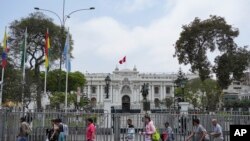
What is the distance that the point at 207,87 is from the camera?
58.2 m

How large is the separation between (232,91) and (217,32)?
7524 cm

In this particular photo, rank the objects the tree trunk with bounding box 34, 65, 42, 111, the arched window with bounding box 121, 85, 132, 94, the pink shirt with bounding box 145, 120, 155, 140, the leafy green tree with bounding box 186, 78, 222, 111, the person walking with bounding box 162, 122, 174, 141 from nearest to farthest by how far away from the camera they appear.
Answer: the pink shirt with bounding box 145, 120, 155, 140 → the person walking with bounding box 162, 122, 174, 141 → the tree trunk with bounding box 34, 65, 42, 111 → the leafy green tree with bounding box 186, 78, 222, 111 → the arched window with bounding box 121, 85, 132, 94

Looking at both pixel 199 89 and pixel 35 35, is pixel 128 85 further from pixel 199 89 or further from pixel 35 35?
pixel 35 35

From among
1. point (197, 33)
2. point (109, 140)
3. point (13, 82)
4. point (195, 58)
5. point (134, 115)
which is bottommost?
point (109, 140)

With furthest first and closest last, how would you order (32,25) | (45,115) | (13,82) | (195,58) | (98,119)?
(32,25), (195,58), (13,82), (98,119), (45,115)

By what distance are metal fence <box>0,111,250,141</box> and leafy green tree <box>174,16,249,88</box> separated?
17639 millimetres

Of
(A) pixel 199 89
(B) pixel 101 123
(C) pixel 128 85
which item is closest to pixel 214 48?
(B) pixel 101 123

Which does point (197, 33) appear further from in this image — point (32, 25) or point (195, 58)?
point (32, 25)

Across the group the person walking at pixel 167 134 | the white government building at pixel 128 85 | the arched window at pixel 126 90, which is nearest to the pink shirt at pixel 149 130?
the person walking at pixel 167 134

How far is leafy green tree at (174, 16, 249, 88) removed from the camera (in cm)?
3628

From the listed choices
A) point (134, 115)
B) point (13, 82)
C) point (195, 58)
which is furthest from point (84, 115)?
point (195, 58)

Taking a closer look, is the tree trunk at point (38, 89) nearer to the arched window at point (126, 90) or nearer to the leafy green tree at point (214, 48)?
the leafy green tree at point (214, 48)

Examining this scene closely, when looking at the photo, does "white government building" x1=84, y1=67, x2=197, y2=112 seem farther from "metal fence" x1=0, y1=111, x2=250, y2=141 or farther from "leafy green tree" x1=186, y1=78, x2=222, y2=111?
"metal fence" x1=0, y1=111, x2=250, y2=141

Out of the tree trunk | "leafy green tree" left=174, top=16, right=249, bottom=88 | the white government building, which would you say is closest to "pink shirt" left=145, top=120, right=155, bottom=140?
"leafy green tree" left=174, top=16, right=249, bottom=88
